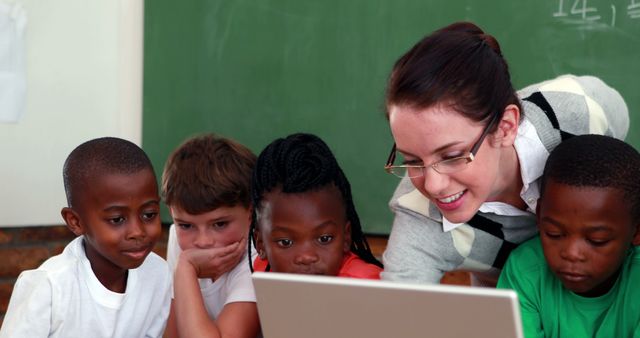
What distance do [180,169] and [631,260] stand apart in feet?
3.96

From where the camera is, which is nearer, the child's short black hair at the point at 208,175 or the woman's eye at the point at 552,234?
the woman's eye at the point at 552,234

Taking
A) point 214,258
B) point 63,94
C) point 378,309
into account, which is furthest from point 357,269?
point 63,94

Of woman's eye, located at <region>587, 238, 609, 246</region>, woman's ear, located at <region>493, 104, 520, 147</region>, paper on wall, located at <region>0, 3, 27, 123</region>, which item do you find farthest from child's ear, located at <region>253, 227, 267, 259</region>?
paper on wall, located at <region>0, 3, 27, 123</region>

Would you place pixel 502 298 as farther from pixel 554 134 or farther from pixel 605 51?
pixel 605 51

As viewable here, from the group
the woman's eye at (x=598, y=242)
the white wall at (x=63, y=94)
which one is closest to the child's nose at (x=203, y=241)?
the woman's eye at (x=598, y=242)

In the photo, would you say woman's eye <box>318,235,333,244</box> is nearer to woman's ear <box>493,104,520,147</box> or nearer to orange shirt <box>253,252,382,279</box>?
orange shirt <box>253,252,382,279</box>

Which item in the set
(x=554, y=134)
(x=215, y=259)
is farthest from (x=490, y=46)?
(x=215, y=259)

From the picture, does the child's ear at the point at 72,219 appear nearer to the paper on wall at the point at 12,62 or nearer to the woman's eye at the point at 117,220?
the woman's eye at the point at 117,220

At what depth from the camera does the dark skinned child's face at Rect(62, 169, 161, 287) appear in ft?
6.50

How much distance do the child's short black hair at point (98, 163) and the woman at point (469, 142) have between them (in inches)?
24.7

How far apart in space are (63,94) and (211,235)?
53.7 inches

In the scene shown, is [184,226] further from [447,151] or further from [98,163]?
[447,151]

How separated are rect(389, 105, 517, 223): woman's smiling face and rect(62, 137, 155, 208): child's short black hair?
2.34ft

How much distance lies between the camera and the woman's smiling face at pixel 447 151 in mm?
1574
